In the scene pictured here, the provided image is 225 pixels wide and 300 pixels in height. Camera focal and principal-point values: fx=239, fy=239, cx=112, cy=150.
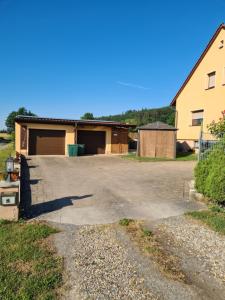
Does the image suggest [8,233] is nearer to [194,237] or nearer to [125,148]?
[194,237]

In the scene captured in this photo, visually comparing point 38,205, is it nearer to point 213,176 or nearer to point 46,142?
point 213,176

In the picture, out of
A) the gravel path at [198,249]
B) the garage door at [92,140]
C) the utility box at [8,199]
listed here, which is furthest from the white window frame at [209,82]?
the utility box at [8,199]

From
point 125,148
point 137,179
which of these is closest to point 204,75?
point 125,148

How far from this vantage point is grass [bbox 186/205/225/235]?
5.09 metres

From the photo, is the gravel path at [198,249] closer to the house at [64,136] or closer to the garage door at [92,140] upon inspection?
the house at [64,136]

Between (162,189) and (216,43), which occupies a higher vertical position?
(216,43)

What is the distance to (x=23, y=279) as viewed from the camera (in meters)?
3.11

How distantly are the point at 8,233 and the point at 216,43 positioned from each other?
1892 centimetres

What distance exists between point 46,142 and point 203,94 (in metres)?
13.3

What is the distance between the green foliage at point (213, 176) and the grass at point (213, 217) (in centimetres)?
28

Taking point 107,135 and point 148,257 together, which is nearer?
point 148,257

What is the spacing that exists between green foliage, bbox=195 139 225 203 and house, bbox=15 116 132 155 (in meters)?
14.4

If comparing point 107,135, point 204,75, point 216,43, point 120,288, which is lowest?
point 120,288

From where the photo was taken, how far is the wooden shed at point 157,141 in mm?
18406
